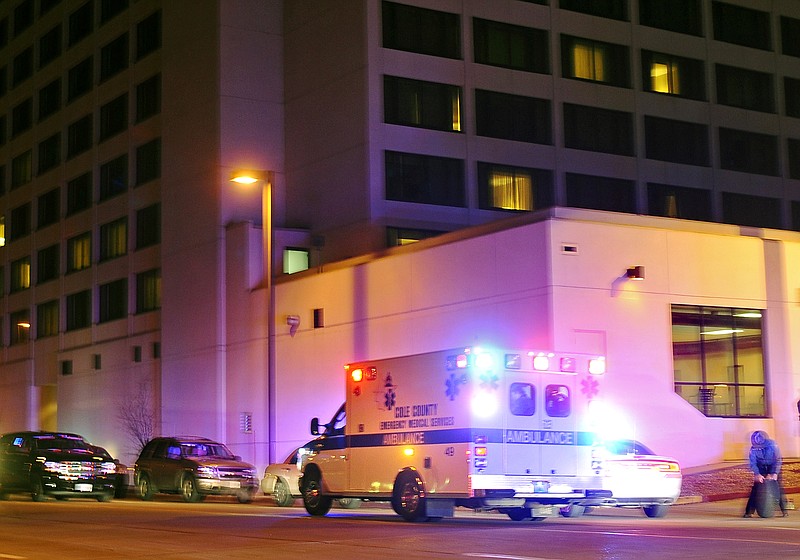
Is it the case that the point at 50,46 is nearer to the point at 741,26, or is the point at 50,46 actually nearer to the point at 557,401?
the point at 741,26

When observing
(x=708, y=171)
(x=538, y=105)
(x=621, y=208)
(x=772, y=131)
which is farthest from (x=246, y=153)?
(x=772, y=131)

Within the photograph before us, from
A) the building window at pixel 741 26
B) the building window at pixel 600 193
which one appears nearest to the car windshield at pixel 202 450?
the building window at pixel 600 193

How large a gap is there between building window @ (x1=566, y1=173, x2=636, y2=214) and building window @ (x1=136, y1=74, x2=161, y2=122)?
61.2 feet

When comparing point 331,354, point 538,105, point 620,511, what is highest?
point 538,105

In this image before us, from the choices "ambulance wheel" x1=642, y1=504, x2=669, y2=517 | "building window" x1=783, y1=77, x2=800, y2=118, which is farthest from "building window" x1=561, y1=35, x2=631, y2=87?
"ambulance wheel" x1=642, y1=504, x2=669, y2=517

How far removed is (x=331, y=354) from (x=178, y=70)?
59.6ft

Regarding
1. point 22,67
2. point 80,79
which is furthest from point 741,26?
point 22,67

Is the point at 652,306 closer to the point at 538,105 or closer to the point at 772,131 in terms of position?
the point at 538,105

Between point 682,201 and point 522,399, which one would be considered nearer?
point 522,399

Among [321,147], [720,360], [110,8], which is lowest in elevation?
[720,360]

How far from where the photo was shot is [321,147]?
46406mm

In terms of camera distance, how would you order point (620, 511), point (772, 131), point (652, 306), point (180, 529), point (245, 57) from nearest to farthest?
point (180, 529) < point (620, 511) < point (652, 306) < point (245, 57) < point (772, 131)

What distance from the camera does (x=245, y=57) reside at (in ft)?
159

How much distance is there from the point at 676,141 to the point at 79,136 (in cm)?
3006
